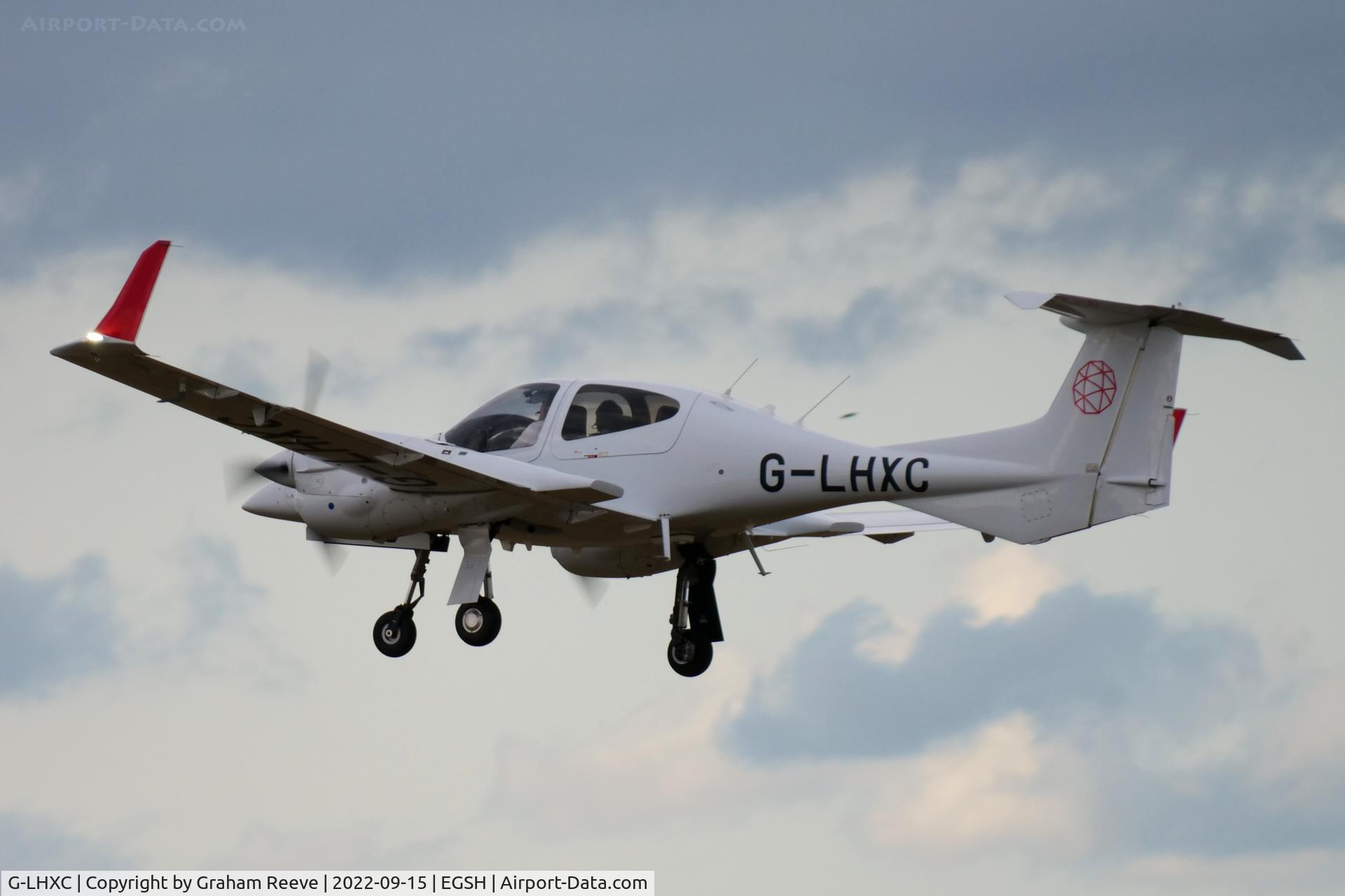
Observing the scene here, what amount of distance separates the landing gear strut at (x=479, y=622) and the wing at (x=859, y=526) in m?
3.64

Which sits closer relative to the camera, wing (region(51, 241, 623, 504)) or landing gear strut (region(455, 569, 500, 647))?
wing (region(51, 241, 623, 504))

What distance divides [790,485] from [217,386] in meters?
6.80

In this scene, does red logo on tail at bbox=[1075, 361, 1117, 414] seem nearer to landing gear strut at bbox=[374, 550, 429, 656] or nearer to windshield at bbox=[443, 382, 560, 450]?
windshield at bbox=[443, 382, 560, 450]

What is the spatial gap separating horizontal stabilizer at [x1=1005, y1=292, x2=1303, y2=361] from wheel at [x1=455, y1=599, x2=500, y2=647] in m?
7.94

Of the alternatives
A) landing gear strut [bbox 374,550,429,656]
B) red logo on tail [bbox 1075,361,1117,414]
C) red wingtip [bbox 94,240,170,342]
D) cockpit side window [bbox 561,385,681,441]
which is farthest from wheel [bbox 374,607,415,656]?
red logo on tail [bbox 1075,361,1117,414]

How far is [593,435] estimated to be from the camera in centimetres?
2617

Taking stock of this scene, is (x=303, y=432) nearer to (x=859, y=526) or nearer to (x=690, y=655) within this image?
(x=690, y=655)

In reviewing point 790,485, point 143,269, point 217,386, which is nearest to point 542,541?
point 790,485

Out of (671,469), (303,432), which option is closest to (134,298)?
(303,432)

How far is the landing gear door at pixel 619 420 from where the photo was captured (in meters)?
25.9

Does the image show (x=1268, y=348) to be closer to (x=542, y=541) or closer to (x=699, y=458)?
(x=699, y=458)

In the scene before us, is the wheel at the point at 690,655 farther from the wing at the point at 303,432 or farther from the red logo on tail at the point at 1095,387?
the red logo on tail at the point at 1095,387

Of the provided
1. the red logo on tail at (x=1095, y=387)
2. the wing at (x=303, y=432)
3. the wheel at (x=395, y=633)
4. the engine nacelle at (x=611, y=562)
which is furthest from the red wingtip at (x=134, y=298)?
the red logo on tail at (x=1095, y=387)

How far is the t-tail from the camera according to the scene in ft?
76.6
